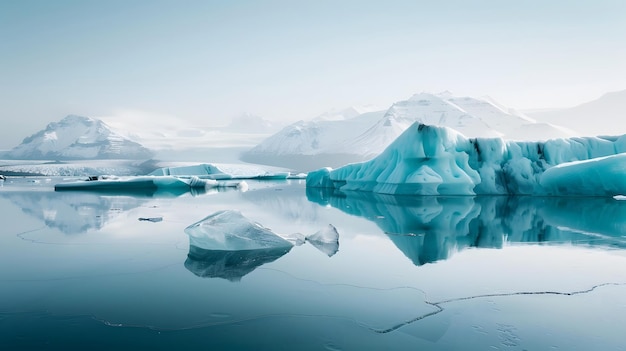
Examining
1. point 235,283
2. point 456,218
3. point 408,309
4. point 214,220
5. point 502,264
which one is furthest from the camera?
point 456,218

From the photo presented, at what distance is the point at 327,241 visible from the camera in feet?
21.0

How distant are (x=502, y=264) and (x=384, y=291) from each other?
6.85 feet

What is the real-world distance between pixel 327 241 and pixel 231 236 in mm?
1533

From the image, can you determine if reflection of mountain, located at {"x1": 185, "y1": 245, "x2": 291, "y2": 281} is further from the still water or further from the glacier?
the glacier

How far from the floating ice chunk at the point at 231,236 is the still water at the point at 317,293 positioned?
16cm

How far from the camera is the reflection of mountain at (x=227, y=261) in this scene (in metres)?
4.58

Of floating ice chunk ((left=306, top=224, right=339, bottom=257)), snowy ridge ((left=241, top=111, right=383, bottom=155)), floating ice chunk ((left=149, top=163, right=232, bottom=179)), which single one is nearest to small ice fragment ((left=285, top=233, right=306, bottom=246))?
floating ice chunk ((left=306, top=224, right=339, bottom=257))

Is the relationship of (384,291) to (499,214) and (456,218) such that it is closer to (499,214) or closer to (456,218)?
(456,218)

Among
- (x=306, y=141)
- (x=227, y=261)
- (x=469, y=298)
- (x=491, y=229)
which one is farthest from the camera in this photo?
(x=306, y=141)

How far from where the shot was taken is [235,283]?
417 cm

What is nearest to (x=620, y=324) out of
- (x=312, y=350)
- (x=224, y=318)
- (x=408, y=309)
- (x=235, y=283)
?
(x=408, y=309)

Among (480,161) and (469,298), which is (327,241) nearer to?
(469,298)

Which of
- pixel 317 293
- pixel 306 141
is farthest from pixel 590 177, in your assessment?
pixel 306 141

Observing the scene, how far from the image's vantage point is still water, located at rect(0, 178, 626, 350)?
2814mm
